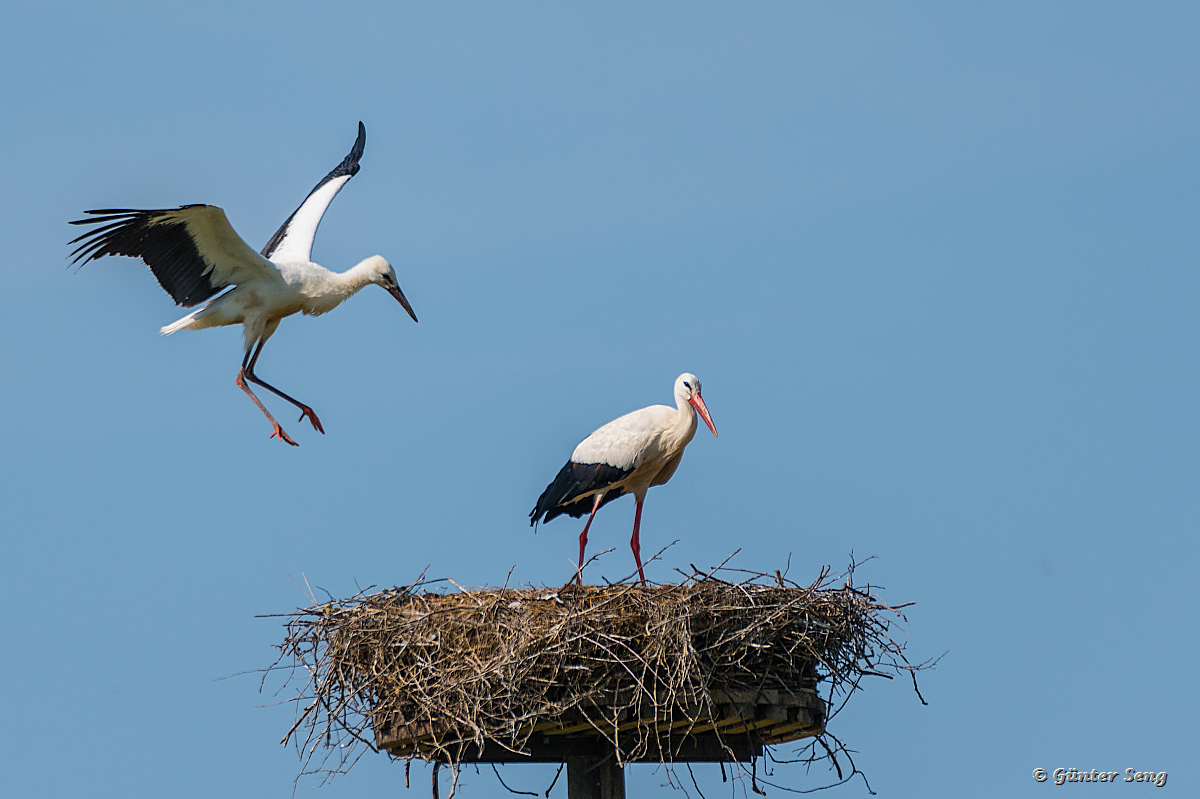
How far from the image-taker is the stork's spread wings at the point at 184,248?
9.27 meters

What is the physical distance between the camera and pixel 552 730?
277 inches

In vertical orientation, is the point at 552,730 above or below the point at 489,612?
below

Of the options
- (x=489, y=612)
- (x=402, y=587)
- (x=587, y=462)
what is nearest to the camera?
(x=489, y=612)

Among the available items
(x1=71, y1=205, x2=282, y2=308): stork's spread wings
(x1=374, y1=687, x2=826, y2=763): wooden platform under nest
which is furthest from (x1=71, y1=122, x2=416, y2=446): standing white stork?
(x1=374, y1=687, x2=826, y2=763): wooden platform under nest

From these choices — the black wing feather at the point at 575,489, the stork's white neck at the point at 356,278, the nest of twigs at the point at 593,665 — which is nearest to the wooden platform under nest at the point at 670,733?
the nest of twigs at the point at 593,665

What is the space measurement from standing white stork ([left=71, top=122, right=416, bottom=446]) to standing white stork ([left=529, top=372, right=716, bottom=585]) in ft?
6.14

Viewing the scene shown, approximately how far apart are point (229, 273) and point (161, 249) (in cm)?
59

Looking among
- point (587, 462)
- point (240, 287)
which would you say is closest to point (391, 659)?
point (587, 462)

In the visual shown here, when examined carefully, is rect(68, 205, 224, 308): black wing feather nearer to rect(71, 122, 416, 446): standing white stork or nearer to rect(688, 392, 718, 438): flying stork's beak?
rect(71, 122, 416, 446): standing white stork

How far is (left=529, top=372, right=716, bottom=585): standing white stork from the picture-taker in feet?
32.3

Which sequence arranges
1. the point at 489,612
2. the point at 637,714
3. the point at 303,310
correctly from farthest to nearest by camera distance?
1. the point at 303,310
2. the point at 489,612
3. the point at 637,714

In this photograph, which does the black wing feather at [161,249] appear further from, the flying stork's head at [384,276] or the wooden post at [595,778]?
the wooden post at [595,778]

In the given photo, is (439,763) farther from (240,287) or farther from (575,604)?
(240,287)

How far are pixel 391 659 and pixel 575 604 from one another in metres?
0.97
